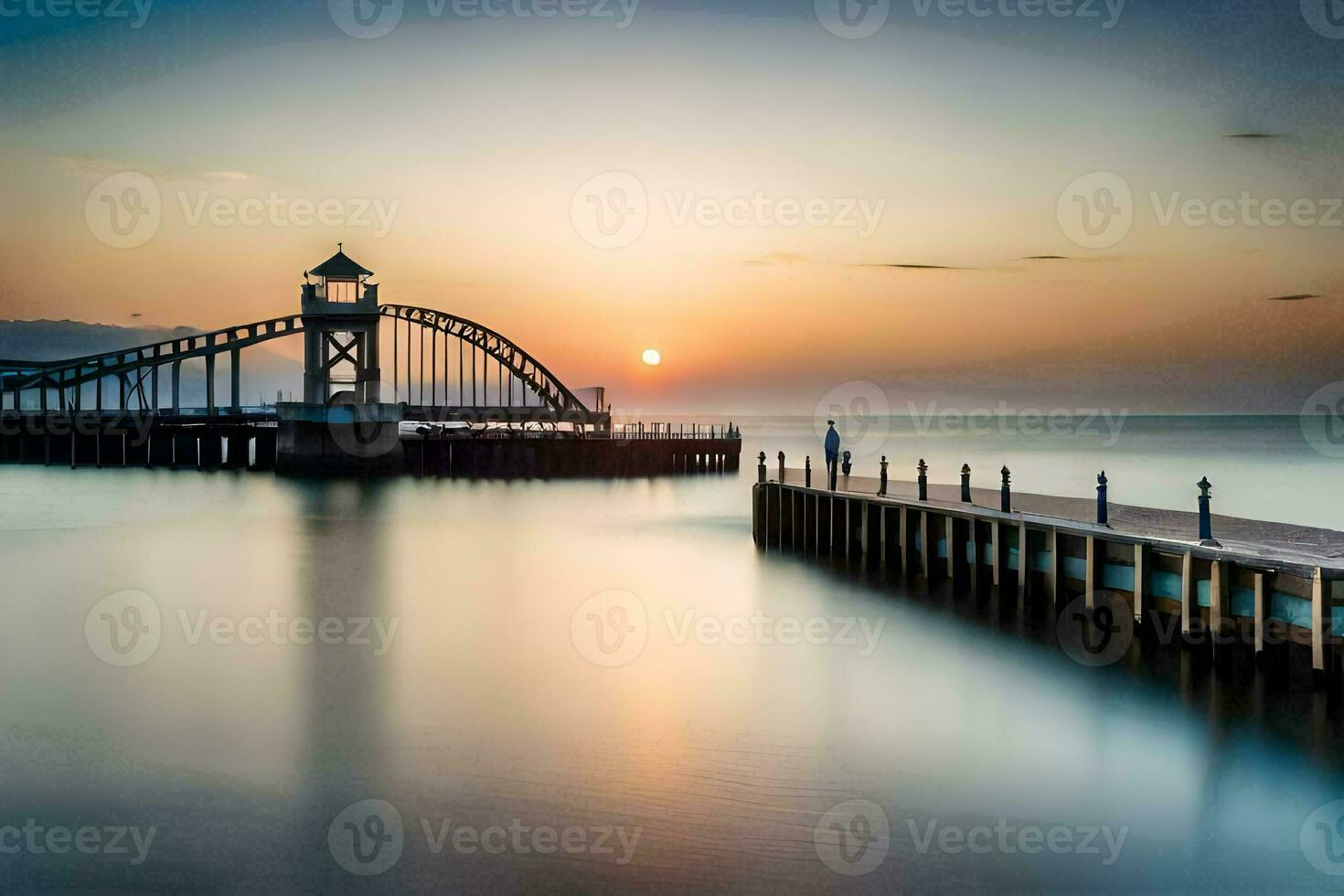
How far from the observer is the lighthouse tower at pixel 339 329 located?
76688 millimetres

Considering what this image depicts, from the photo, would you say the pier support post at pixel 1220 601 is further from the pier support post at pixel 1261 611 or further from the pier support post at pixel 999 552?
the pier support post at pixel 999 552

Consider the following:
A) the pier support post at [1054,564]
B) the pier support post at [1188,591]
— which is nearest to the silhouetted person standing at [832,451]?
the pier support post at [1054,564]

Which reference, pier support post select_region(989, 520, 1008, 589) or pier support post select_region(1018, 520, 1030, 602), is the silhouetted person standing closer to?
pier support post select_region(989, 520, 1008, 589)

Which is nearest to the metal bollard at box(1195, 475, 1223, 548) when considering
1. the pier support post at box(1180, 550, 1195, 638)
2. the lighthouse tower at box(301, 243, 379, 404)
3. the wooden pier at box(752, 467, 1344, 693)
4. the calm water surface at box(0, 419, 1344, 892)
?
the wooden pier at box(752, 467, 1344, 693)

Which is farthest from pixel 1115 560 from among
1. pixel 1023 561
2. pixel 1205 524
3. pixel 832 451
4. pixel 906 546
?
pixel 832 451

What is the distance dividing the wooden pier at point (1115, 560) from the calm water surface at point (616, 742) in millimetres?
824

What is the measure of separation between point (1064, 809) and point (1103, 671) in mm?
6290

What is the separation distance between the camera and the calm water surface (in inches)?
432

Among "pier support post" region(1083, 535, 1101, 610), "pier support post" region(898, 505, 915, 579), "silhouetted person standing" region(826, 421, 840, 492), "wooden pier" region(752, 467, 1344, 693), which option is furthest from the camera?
"silhouetted person standing" region(826, 421, 840, 492)

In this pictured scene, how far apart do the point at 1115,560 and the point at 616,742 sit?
9.27m

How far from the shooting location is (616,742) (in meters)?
15.3

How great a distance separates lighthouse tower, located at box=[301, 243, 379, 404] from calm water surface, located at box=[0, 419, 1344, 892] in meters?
46.8

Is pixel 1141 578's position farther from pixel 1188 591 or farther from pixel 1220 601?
pixel 1220 601

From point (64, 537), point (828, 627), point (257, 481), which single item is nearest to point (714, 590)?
point (828, 627)
